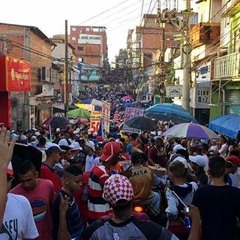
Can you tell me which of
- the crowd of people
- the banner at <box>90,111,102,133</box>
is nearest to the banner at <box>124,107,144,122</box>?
the banner at <box>90,111,102,133</box>

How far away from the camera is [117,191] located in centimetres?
335

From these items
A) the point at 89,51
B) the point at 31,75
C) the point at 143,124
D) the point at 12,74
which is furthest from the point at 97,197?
the point at 89,51

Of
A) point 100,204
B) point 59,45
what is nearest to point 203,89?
point 100,204

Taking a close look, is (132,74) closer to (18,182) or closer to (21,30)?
(21,30)

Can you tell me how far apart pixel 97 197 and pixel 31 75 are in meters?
30.7

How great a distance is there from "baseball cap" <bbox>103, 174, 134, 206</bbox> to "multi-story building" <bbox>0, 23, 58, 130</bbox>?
23.6m

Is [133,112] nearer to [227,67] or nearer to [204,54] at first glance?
[227,67]

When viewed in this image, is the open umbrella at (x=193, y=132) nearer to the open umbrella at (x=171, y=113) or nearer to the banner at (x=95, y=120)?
the open umbrella at (x=171, y=113)

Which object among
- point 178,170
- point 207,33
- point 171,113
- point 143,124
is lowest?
point 143,124

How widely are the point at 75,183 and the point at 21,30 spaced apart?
31.1m

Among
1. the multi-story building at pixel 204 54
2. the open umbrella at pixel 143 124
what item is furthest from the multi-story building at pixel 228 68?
the open umbrella at pixel 143 124

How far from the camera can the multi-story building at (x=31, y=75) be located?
1213 inches

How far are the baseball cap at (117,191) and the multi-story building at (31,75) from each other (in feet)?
77.3

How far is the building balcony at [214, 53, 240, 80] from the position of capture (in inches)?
823
